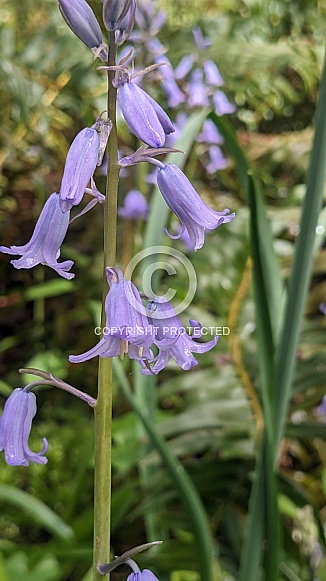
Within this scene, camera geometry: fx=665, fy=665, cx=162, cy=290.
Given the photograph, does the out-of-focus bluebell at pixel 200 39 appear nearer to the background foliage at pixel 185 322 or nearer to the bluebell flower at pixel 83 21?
the background foliage at pixel 185 322

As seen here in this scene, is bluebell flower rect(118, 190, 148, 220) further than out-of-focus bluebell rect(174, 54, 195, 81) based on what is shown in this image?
No

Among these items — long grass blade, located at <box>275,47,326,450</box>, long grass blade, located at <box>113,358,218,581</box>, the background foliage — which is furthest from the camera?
the background foliage

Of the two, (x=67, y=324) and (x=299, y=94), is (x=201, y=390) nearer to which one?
(x=67, y=324)

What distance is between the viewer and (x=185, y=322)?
1982 mm

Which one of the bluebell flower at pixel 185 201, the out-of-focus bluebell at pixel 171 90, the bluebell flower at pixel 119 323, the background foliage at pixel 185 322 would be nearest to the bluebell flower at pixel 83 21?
the bluebell flower at pixel 185 201

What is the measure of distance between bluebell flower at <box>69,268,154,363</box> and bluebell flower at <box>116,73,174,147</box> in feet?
0.48

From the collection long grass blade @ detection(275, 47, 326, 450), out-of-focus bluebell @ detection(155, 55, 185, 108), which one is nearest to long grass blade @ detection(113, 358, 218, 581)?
long grass blade @ detection(275, 47, 326, 450)

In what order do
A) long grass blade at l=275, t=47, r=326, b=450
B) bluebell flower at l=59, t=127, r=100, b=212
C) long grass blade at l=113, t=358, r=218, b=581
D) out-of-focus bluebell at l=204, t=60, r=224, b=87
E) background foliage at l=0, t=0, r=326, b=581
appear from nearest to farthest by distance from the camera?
bluebell flower at l=59, t=127, r=100, b=212 → long grass blade at l=275, t=47, r=326, b=450 → long grass blade at l=113, t=358, r=218, b=581 → background foliage at l=0, t=0, r=326, b=581 → out-of-focus bluebell at l=204, t=60, r=224, b=87

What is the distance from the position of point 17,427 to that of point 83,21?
0.46 metres

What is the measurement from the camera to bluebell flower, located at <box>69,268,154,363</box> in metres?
0.70

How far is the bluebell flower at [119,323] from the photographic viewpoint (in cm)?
70

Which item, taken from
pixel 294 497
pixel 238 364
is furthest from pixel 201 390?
pixel 294 497

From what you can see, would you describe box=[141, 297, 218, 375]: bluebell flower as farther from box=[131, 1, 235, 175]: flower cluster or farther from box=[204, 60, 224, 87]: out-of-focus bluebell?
box=[204, 60, 224, 87]: out-of-focus bluebell

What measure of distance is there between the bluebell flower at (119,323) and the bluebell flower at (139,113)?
146 mm
